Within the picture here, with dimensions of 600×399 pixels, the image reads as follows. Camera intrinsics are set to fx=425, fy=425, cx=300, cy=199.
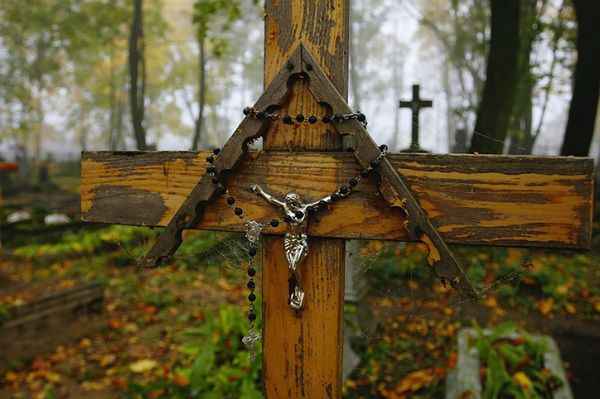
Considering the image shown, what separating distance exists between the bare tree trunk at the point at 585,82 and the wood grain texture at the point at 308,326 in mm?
6336

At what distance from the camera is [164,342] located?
17.3 feet

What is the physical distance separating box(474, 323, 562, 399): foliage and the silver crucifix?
249cm

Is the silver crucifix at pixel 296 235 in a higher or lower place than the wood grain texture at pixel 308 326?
higher

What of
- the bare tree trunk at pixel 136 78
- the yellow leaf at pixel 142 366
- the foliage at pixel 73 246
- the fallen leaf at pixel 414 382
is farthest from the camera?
the bare tree trunk at pixel 136 78

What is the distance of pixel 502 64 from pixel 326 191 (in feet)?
16.7

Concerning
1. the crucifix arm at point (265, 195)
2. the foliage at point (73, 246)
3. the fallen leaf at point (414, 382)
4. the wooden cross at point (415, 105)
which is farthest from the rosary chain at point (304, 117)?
the foliage at point (73, 246)

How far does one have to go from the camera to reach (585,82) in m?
6.05

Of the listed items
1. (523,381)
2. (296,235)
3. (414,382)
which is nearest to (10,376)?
(414,382)

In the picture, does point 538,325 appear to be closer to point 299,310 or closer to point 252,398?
point 252,398

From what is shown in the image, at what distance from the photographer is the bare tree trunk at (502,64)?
525 centimetres

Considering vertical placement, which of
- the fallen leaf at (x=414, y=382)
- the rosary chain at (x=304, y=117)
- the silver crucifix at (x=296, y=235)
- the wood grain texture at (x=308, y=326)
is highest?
the rosary chain at (x=304, y=117)

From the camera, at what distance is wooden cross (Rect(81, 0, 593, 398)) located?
1.16 metres

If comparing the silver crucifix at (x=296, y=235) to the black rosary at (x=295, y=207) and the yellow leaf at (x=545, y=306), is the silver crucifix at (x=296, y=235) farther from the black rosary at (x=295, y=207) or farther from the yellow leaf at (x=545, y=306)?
the yellow leaf at (x=545, y=306)

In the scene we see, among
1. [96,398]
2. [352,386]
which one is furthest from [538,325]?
[96,398]
